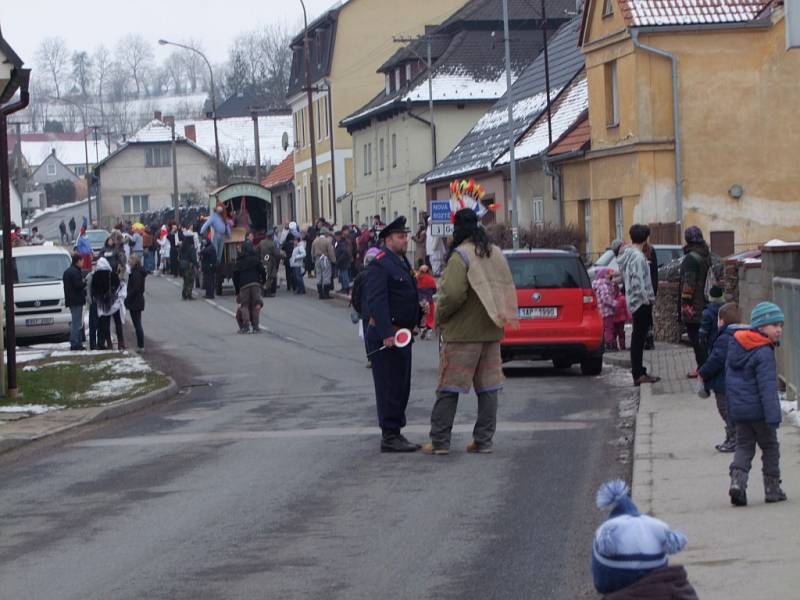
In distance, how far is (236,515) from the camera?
9742mm

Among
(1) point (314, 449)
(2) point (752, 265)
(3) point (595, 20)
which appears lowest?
(1) point (314, 449)

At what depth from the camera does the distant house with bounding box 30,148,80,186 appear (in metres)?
160

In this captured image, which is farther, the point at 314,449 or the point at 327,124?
the point at 327,124

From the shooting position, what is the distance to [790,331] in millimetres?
13719

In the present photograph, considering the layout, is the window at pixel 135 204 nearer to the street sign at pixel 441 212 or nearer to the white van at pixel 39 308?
the street sign at pixel 441 212

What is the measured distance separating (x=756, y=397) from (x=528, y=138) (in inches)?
1454

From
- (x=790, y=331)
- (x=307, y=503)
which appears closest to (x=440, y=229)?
(x=790, y=331)

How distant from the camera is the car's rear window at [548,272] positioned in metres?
19.8

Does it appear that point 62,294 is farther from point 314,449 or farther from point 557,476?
point 557,476

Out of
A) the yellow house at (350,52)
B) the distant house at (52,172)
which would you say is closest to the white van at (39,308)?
the yellow house at (350,52)

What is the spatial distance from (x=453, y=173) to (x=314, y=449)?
127 feet

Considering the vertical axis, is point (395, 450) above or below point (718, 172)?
below

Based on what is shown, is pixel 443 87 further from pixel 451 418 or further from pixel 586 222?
pixel 451 418

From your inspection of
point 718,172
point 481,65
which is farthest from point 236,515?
point 481,65
